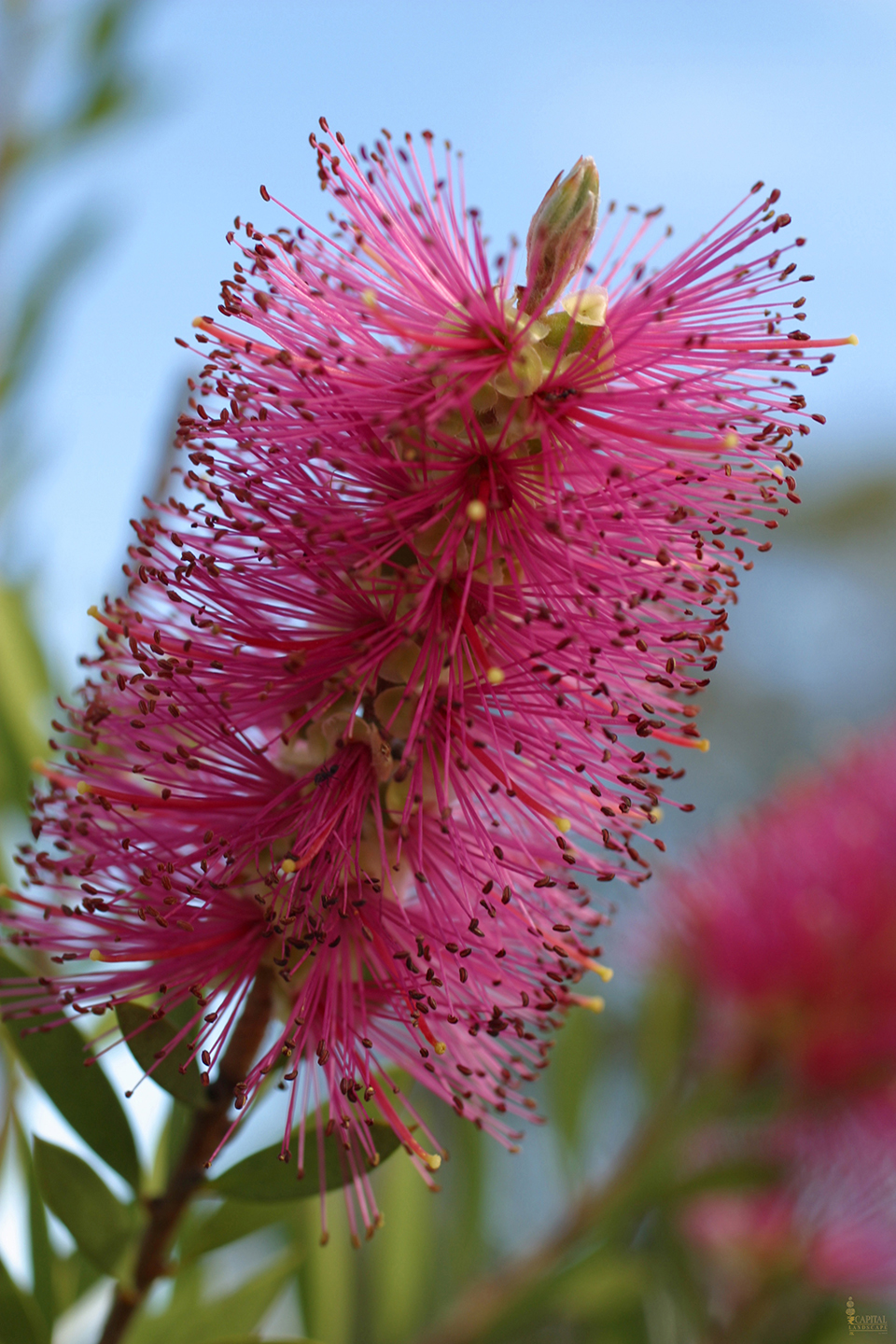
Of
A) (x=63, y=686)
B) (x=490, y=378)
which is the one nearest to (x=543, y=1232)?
(x=63, y=686)

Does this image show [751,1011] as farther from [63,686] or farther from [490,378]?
[490,378]

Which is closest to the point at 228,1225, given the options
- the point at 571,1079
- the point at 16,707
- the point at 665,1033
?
the point at 16,707

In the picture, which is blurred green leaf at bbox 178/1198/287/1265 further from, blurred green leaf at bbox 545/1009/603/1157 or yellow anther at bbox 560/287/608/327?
blurred green leaf at bbox 545/1009/603/1157

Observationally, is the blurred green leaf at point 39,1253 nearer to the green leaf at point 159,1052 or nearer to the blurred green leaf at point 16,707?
the green leaf at point 159,1052

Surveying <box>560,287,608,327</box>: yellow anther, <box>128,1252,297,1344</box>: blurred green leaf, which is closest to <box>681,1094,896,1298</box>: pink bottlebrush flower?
<box>128,1252,297,1344</box>: blurred green leaf

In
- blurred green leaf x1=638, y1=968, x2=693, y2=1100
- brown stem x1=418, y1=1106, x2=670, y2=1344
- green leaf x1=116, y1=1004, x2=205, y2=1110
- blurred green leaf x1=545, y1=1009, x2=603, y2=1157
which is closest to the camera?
green leaf x1=116, y1=1004, x2=205, y2=1110

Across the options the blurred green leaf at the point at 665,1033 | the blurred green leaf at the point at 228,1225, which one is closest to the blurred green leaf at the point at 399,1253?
the blurred green leaf at the point at 665,1033

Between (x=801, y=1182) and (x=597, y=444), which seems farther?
(x=801, y=1182)
